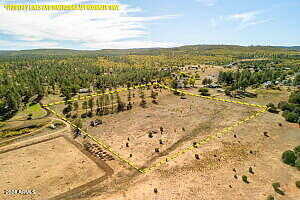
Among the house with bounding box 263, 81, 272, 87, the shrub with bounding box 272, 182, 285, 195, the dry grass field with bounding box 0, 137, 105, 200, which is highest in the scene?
the house with bounding box 263, 81, 272, 87

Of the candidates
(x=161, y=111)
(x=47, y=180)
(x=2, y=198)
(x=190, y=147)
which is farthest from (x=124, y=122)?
(x=2, y=198)

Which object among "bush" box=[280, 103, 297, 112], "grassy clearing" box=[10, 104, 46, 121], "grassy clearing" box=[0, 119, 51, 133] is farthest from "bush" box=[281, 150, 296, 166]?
"grassy clearing" box=[10, 104, 46, 121]

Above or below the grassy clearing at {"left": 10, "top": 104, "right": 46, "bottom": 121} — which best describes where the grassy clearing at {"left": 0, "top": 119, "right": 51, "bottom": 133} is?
below

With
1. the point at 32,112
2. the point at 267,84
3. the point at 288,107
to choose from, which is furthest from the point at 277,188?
the point at 267,84

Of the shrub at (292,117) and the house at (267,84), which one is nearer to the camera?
the shrub at (292,117)

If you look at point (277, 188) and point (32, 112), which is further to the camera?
point (32, 112)

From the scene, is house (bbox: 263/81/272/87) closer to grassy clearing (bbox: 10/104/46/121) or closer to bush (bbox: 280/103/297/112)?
bush (bbox: 280/103/297/112)

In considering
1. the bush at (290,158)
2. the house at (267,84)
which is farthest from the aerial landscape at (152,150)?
the house at (267,84)

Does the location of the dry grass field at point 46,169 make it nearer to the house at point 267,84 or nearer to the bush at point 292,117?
the bush at point 292,117

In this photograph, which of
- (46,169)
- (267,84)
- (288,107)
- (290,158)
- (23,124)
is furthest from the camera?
(267,84)

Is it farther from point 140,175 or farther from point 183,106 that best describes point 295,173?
point 183,106

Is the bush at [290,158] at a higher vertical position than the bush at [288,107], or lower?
lower

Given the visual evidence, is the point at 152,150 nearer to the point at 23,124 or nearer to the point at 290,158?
the point at 290,158
